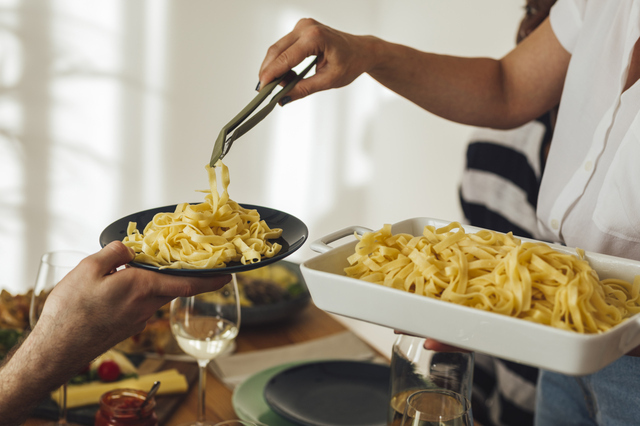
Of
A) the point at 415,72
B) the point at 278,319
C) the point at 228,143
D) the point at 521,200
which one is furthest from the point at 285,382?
the point at 521,200

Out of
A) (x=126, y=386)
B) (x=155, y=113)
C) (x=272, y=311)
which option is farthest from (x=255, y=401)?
(x=155, y=113)

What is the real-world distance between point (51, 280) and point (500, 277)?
834 millimetres

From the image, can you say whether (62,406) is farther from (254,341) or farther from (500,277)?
(500,277)

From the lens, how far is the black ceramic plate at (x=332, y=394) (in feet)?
4.25

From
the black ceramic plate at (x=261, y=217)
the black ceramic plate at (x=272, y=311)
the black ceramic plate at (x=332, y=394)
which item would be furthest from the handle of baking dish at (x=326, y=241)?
the black ceramic plate at (x=272, y=311)

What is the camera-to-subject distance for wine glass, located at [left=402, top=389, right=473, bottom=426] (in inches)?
33.4

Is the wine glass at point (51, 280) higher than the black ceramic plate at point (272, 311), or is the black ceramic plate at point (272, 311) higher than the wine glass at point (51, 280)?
the wine glass at point (51, 280)

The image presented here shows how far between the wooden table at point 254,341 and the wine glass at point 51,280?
0.09 meters

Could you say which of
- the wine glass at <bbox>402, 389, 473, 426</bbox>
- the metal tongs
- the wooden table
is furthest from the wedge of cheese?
the wine glass at <bbox>402, 389, 473, 426</bbox>

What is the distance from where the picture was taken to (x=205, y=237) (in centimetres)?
106

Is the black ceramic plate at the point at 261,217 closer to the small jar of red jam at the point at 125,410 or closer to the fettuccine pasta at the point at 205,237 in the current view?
the fettuccine pasta at the point at 205,237

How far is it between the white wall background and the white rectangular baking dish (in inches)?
102

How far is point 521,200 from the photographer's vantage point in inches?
96.4

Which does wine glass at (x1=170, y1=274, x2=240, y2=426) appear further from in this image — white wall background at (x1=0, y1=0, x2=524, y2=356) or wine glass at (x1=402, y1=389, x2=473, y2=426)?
white wall background at (x1=0, y1=0, x2=524, y2=356)
